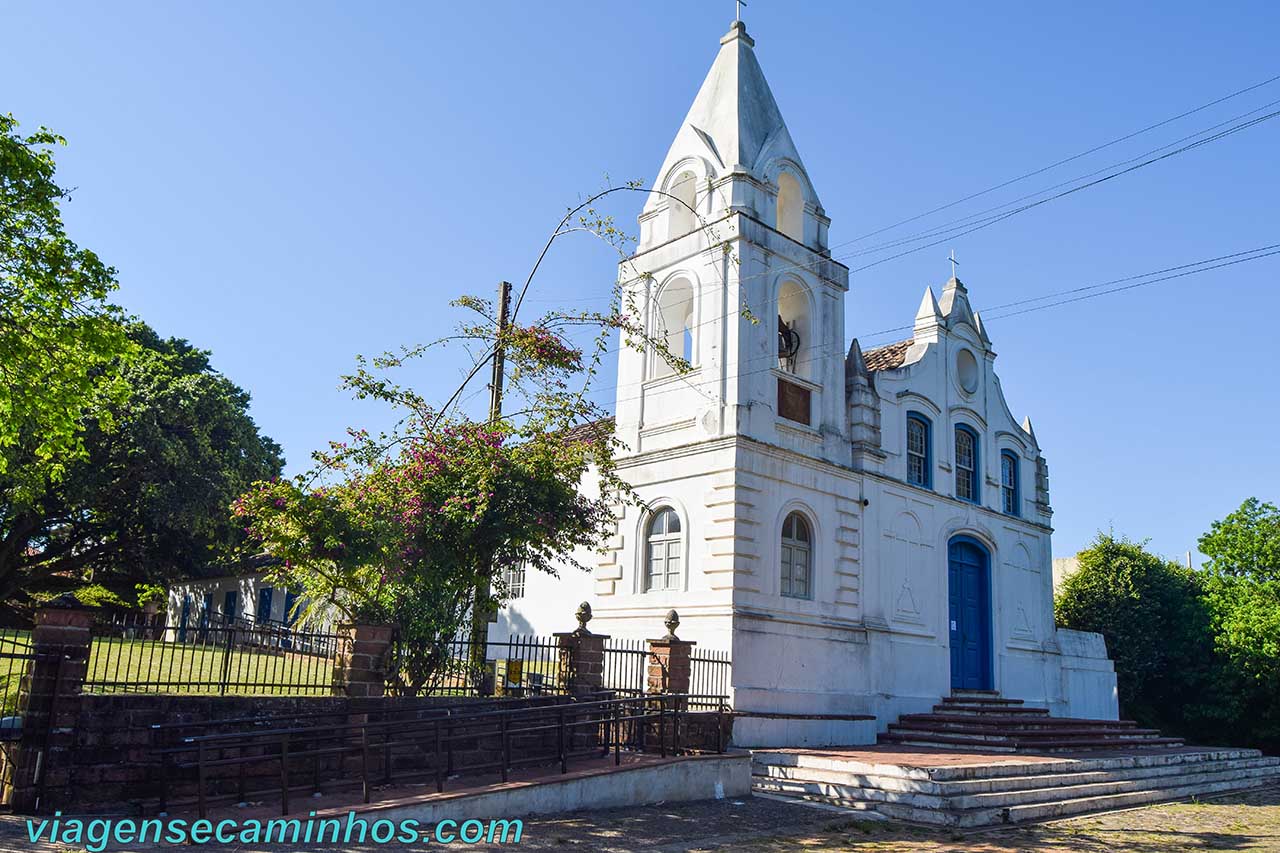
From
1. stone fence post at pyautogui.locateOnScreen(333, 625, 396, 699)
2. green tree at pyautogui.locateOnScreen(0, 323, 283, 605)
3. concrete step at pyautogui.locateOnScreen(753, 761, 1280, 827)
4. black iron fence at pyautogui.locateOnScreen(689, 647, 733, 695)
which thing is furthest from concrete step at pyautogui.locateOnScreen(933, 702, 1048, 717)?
green tree at pyautogui.locateOnScreen(0, 323, 283, 605)

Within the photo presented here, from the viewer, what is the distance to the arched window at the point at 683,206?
67.8 ft

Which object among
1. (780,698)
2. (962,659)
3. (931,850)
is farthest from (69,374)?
(962,659)

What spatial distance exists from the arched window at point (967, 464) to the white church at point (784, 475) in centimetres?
6

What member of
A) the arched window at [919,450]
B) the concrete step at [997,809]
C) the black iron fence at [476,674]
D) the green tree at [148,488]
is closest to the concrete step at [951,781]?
the concrete step at [997,809]

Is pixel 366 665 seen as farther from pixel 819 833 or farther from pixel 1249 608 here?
pixel 1249 608

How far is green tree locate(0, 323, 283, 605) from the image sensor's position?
92.4 feet

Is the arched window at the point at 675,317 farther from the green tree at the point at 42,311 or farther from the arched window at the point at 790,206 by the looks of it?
the green tree at the point at 42,311

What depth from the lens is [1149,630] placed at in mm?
28266

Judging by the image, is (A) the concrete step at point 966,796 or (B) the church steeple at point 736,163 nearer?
(A) the concrete step at point 966,796

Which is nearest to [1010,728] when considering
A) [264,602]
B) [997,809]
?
[997,809]

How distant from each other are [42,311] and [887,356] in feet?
56.9

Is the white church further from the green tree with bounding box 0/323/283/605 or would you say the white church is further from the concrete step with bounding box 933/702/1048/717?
the green tree with bounding box 0/323/283/605

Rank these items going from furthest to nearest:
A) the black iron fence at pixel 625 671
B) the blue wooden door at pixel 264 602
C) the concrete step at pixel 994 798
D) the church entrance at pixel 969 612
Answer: the blue wooden door at pixel 264 602
the church entrance at pixel 969 612
the black iron fence at pixel 625 671
the concrete step at pixel 994 798

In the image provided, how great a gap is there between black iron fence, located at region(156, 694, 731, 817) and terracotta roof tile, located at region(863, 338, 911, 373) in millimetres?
11158
